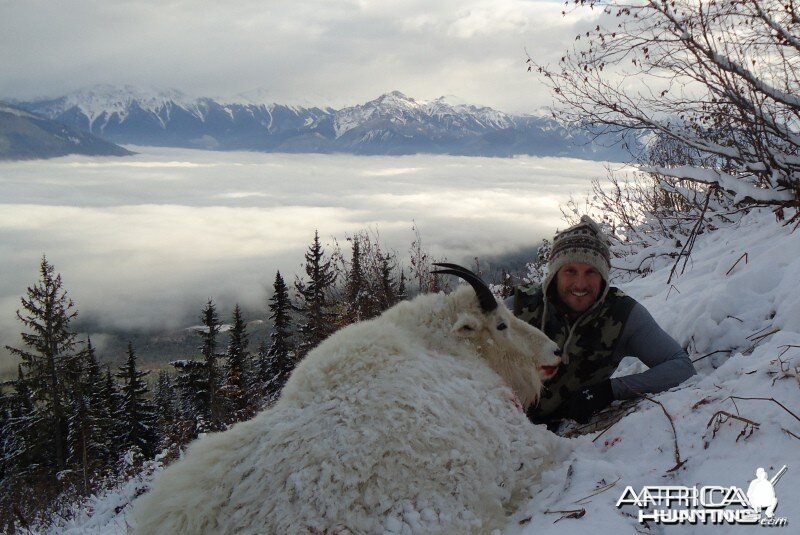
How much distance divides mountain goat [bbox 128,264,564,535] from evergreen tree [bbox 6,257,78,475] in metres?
31.0

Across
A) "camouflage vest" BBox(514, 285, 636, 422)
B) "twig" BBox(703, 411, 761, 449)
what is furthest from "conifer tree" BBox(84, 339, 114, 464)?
"twig" BBox(703, 411, 761, 449)

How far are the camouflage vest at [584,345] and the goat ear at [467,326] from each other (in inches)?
42.1

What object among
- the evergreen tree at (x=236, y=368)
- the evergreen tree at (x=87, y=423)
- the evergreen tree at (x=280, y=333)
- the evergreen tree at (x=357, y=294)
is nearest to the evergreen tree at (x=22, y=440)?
the evergreen tree at (x=87, y=423)

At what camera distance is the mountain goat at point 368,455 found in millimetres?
2498

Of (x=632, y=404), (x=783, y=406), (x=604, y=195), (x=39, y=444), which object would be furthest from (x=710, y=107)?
(x=39, y=444)

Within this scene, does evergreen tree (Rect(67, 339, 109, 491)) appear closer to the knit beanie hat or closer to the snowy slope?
the knit beanie hat

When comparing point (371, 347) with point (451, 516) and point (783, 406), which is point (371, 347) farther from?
point (783, 406)

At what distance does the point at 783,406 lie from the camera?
2.63m

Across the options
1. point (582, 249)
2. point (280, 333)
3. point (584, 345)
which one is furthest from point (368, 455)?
point (280, 333)

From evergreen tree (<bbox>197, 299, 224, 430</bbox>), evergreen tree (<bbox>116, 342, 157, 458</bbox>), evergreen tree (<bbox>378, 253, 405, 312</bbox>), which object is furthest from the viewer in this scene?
evergreen tree (<bbox>116, 342, 157, 458</bbox>)

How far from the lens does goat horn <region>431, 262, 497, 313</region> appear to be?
407cm

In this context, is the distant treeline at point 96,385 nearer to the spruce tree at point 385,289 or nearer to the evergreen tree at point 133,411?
the evergreen tree at point 133,411

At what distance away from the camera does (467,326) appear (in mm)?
4117

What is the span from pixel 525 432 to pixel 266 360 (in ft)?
104
